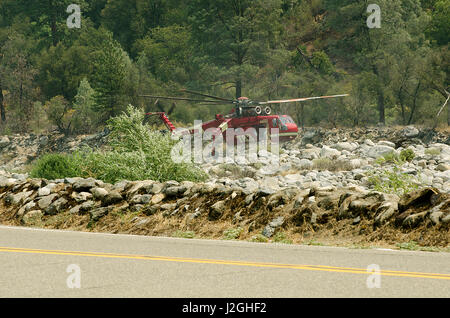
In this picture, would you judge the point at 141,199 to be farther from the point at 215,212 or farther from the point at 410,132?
the point at 410,132

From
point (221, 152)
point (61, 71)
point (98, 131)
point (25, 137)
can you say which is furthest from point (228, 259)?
point (61, 71)

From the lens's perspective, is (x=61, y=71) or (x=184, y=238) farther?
(x=61, y=71)

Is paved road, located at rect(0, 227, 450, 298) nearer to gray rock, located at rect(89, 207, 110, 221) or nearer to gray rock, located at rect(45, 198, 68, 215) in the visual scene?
gray rock, located at rect(89, 207, 110, 221)

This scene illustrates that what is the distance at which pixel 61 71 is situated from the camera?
72.6 m

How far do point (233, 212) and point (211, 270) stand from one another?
4.83m

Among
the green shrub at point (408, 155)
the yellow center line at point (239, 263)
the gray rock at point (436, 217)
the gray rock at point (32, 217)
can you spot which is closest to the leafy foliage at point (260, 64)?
the green shrub at point (408, 155)

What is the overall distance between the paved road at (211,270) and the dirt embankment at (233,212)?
997 mm

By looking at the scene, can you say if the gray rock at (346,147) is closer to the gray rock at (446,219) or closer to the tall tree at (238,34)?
the tall tree at (238,34)

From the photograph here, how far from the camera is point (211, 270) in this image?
770cm

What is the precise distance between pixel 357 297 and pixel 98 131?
5819 centimetres

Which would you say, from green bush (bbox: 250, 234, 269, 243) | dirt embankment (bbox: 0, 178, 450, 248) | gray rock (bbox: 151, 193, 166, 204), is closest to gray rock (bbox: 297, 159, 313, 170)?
dirt embankment (bbox: 0, 178, 450, 248)
